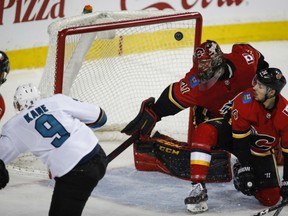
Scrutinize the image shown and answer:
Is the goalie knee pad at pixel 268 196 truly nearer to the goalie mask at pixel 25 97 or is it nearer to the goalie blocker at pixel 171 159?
the goalie blocker at pixel 171 159

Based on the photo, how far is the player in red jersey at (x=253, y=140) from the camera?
434 centimetres

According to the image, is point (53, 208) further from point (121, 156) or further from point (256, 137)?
point (121, 156)

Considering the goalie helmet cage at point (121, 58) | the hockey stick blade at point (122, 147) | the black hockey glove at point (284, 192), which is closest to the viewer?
the black hockey glove at point (284, 192)

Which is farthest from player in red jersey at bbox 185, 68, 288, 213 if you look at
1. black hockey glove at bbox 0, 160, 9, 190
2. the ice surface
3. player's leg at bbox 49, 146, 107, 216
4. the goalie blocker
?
black hockey glove at bbox 0, 160, 9, 190

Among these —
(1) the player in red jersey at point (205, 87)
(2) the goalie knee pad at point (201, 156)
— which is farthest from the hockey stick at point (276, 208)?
(1) the player in red jersey at point (205, 87)

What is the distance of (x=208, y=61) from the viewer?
4645 millimetres

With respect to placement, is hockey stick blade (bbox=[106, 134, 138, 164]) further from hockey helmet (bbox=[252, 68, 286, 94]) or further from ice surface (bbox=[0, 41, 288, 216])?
hockey helmet (bbox=[252, 68, 286, 94])

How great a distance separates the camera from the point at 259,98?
14.2ft

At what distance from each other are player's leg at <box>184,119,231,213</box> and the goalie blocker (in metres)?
0.35

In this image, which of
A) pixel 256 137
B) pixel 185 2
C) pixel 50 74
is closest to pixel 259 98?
pixel 256 137

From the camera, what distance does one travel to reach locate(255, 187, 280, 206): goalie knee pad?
447 centimetres

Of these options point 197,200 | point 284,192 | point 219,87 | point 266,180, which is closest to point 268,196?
point 266,180

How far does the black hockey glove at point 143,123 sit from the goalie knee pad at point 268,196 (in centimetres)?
80

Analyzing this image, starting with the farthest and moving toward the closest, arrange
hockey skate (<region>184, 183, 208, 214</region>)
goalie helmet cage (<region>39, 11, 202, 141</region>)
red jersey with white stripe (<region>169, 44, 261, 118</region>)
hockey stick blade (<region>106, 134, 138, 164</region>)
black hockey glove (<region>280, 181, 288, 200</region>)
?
1. goalie helmet cage (<region>39, 11, 202, 141</region>)
2. red jersey with white stripe (<region>169, 44, 261, 118</region>)
3. hockey stick blade (<region>106, 134, 138, 164</region>)
4. hockey skate (<region>184, 183, 208, 214</region>)
5. black hockey glove (<region>280, 181, 288, 200</region>)
